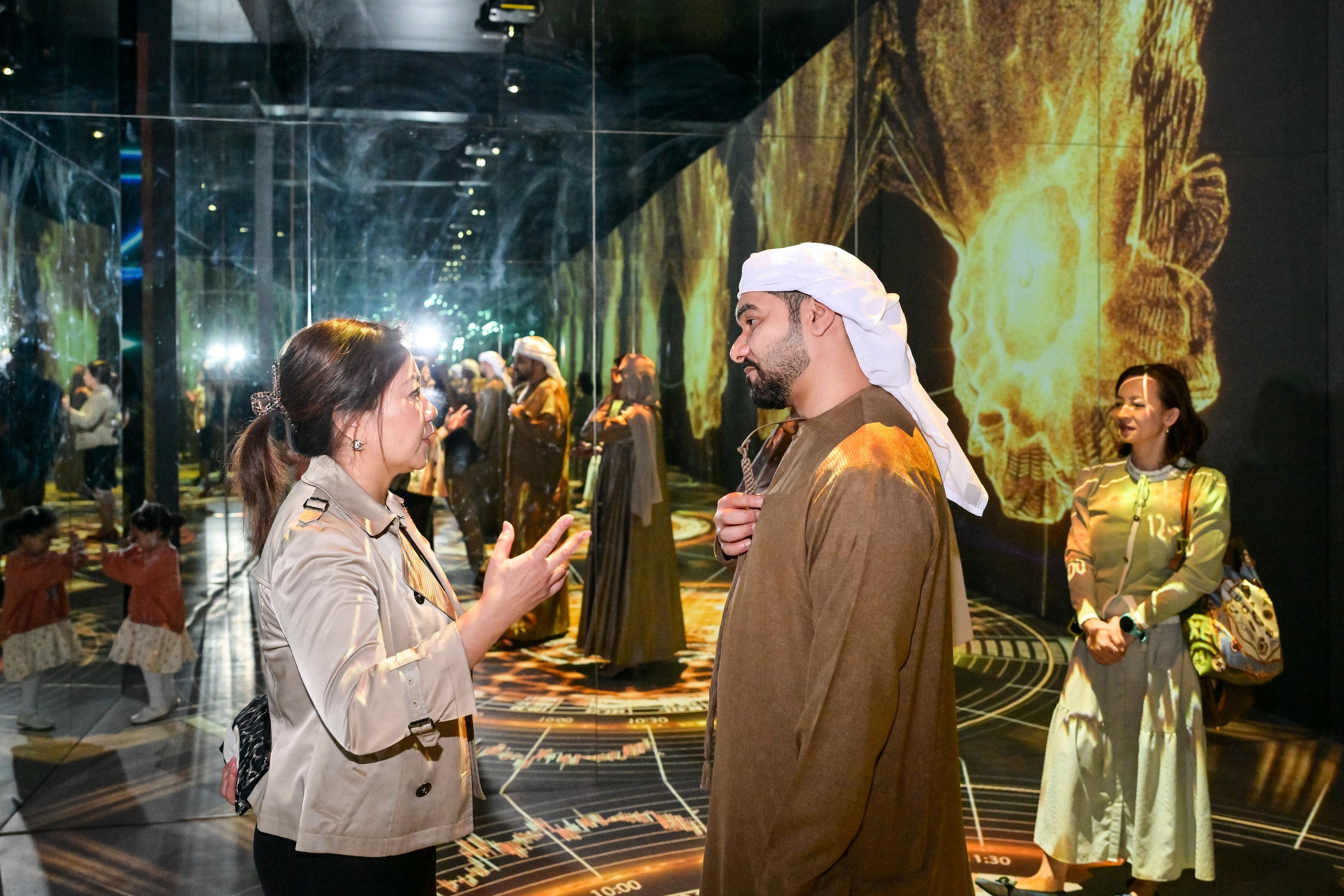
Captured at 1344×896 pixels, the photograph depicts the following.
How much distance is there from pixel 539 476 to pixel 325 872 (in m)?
2.74

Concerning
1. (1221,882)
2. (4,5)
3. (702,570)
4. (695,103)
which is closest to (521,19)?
(695,103)

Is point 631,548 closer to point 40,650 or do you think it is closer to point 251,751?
point 40,650

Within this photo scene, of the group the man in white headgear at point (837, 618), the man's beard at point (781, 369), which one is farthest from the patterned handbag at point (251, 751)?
the man's beard at point (781, 369)

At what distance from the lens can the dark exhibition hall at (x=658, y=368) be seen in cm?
331

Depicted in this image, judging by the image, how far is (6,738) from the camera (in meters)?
4.04

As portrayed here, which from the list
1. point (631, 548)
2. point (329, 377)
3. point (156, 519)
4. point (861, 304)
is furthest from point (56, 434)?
point (861, 304)

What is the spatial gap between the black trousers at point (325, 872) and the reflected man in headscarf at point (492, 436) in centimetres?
255

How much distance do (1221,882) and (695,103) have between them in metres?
3.39

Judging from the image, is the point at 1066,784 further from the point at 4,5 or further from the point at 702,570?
the point at 4,5

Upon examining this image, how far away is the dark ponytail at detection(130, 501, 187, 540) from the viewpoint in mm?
4188

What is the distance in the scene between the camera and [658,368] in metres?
4.31

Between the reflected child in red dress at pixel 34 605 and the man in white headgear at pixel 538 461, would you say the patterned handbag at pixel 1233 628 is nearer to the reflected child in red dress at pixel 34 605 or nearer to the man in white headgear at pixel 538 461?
the man in white headgear at pixel 538 461

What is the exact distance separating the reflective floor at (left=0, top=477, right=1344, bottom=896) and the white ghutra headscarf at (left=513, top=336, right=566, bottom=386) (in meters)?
0.70

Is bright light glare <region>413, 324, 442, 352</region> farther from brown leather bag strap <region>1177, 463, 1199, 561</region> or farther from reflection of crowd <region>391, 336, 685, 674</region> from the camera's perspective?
brown leather bag strap <region>1177, 463, 1199, 561</region>
